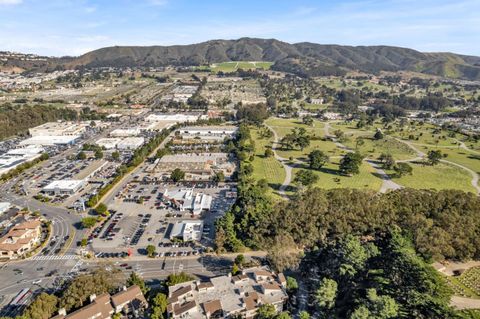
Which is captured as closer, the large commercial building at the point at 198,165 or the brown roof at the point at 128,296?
the brown roof at the point at 128,296

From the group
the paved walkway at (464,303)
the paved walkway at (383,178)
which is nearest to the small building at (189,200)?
the paved walkway at (383,178)

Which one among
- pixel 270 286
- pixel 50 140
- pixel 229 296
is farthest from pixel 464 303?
pixel 50 140

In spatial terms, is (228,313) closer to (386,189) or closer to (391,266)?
(391,266)

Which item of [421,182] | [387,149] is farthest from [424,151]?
[421,182]

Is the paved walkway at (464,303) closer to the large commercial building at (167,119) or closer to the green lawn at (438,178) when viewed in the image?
the green lawn at (438,178)

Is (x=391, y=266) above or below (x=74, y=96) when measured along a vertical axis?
below
